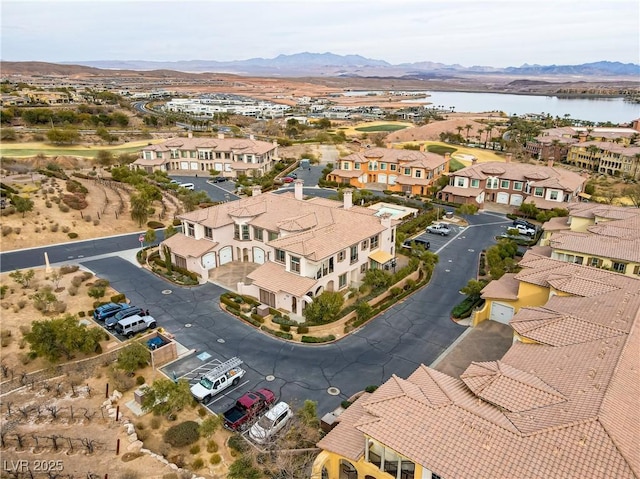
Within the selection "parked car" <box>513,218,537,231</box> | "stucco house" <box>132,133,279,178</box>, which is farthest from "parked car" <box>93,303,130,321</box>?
"stucco house" <box>132,133,279,178</box>

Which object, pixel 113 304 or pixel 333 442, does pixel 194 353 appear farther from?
pixel 333 442

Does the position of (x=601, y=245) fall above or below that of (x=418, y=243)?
above

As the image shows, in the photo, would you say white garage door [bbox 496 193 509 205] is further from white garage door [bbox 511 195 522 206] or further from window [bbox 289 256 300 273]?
window [bbox 289 256 300 273]

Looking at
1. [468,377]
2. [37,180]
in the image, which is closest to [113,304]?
[468,377]

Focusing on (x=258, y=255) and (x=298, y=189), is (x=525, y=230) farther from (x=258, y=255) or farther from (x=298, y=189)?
(x=258, y=255)

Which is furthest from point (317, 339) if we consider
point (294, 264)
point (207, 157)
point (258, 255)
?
point (207, 157)

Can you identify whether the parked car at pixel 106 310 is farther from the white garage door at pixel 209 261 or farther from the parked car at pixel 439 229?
the parked car at pixel 439 229

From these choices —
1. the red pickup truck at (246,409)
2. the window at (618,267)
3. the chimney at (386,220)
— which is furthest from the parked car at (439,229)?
the red pickup truck at (246,409)
